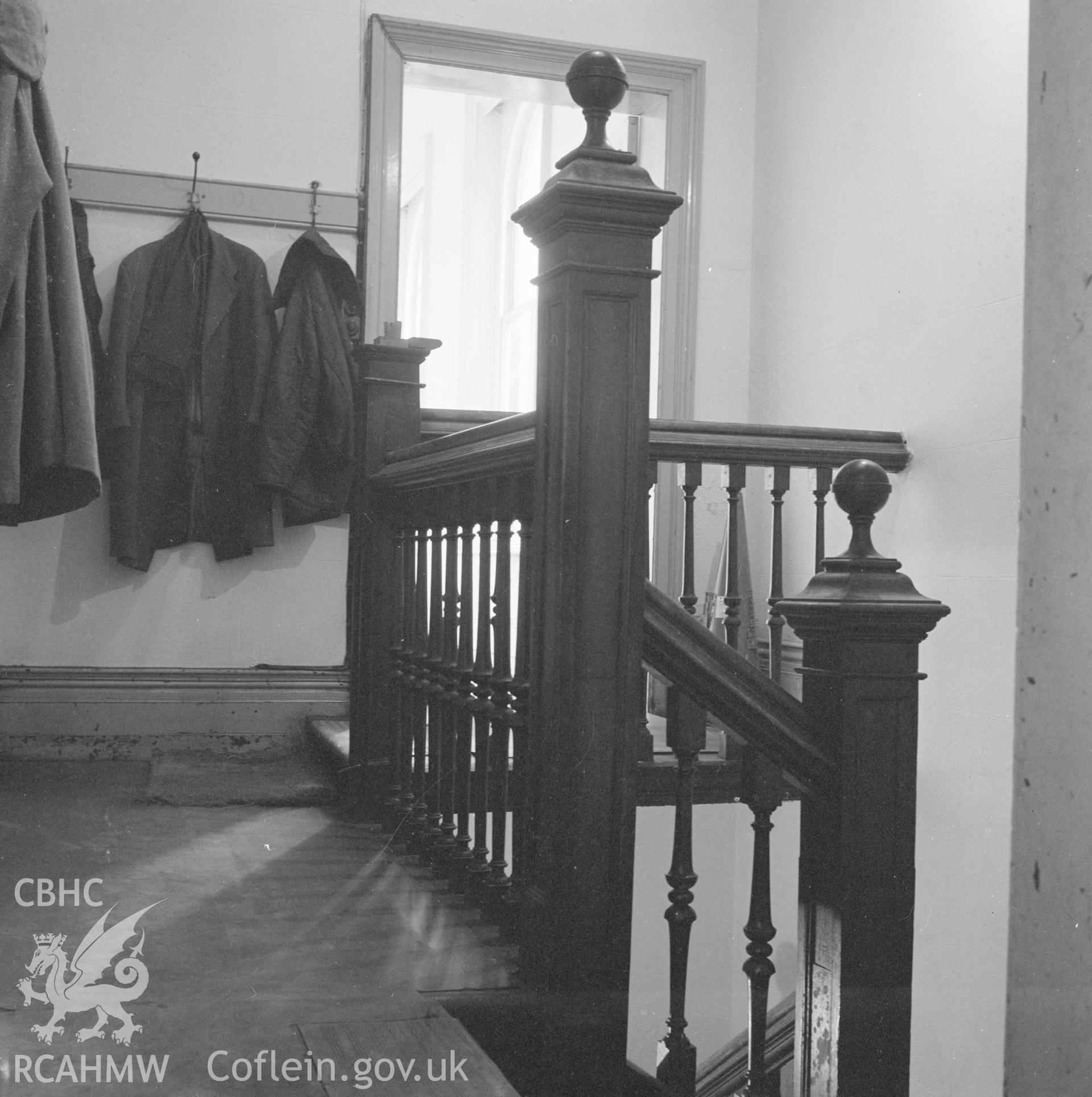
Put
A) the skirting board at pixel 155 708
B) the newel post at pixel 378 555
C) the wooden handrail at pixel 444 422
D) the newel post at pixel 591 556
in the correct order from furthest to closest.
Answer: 1. the skirting board at pixel 155 708
2. the wooden handrail at pixel 444 422
3. the newel post at pixel 378 555
4. the newel post at pixel 591 556

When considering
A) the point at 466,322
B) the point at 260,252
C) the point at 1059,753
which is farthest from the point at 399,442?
the point at 466,322

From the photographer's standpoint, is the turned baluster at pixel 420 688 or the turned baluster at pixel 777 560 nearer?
the turned baluster at pixel 420 688

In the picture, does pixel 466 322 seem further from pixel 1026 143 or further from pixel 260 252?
pixel 1026 143

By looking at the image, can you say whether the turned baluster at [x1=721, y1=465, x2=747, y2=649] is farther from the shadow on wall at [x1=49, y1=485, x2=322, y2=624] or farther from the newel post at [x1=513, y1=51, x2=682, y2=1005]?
the newel post at [x1=513, y1=51, x2=682, y2=1005]

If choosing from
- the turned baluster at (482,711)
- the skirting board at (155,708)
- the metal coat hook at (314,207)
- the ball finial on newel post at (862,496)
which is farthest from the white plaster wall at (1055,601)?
the metal coat hook at (314,207)

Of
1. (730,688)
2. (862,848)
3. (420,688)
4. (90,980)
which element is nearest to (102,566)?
(420,688)

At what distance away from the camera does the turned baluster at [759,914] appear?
168 cm

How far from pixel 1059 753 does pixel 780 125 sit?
239 centimetres

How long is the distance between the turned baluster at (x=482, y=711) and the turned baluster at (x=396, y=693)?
42 centimetres

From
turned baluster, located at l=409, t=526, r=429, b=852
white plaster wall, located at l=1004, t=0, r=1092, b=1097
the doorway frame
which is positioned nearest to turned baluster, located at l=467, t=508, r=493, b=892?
turned baluster, located at l=409, t=526, r=429, b=852

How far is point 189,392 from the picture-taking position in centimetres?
366

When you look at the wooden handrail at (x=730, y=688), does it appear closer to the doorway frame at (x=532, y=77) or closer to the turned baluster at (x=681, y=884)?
the turned baluster at (x=681, y=884)

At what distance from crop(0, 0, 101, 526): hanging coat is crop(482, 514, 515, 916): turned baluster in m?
0.69

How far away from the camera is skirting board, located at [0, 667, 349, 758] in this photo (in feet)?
11.5
